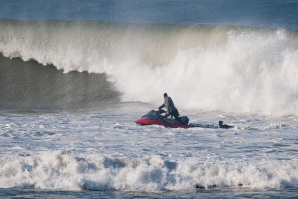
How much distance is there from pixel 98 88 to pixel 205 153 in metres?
14.3

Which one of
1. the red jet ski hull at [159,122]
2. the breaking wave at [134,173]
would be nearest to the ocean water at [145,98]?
the breaking wave at [134,173]

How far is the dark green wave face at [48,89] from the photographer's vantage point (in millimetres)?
26797

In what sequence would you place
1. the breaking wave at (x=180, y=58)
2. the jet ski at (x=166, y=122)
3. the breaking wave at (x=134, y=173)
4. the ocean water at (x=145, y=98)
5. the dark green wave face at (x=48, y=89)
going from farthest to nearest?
the dark green wave face at (x=48, y=89) < the breaking wave at (x=180, y=58) < the jet ski at (x=166, y=122) < the ocean water at (x=145, y=98) < the breaking wave at (x=134, y=173)

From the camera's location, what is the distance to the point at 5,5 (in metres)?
48.4

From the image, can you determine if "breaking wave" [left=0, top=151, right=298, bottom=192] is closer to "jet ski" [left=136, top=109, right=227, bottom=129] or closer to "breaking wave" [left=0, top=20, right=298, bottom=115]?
"jet ski" [left=136, top=109, right=227, bottom=129]

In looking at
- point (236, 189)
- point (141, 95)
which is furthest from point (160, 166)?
point (141, 95)

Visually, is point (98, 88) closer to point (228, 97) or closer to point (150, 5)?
point (228, 97)

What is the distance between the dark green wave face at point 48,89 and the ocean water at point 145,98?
9cm

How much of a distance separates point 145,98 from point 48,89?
5.16 m

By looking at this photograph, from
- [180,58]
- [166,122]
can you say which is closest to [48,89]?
[180,58]

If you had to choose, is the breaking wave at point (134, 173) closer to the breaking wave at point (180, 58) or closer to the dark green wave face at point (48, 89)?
the breaking wave at point (180, 58)

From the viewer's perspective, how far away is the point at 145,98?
2769 centimetres

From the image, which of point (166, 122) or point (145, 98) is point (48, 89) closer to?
point (145, 98)

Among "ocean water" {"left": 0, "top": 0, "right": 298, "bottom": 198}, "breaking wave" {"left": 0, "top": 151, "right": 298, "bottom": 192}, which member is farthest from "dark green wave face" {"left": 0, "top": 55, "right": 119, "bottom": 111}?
"breaking wave" {"left": 0, "top": 151, "right": 298, "bottom": 192}
